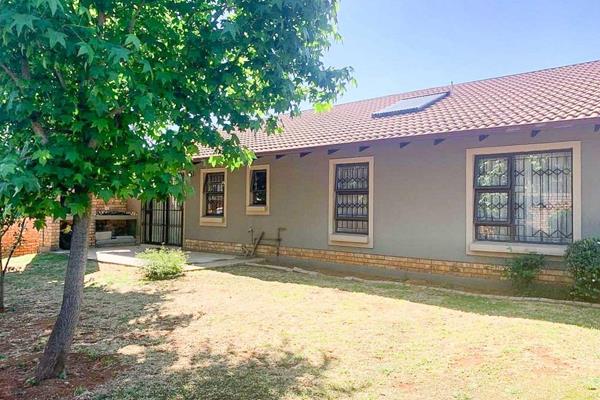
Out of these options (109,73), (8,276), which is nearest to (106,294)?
(8,276)

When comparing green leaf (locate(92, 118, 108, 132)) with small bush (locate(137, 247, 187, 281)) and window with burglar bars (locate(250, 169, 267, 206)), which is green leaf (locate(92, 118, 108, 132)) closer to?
small bush (locate(137, 247, 187, 281))

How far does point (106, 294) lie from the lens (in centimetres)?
736

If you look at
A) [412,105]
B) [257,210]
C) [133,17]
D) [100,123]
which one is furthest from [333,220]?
[100,123]

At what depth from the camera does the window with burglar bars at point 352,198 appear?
9703mm

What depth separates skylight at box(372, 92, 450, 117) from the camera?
34.3 feet

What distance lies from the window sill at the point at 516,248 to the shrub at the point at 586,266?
45cm

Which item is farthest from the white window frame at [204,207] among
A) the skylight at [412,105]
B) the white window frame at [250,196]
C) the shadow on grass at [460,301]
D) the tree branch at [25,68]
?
the tree branch at [25,68]

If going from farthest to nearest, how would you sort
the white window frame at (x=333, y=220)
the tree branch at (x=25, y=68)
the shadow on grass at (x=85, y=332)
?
1. the white window frame at (x=333, y=220)
2. the shadow on grass at (x=85, y=332)
3. the tree branch at (x=25, y=68)

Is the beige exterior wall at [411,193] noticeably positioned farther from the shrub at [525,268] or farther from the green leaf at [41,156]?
the green leaf at [41,156]

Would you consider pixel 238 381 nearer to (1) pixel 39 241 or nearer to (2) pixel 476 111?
(2) pixel 476 111

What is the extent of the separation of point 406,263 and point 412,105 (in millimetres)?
4369

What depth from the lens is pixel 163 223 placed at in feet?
50.0

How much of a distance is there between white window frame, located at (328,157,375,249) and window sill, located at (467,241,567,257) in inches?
88.9

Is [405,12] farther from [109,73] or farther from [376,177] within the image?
[109,73]
